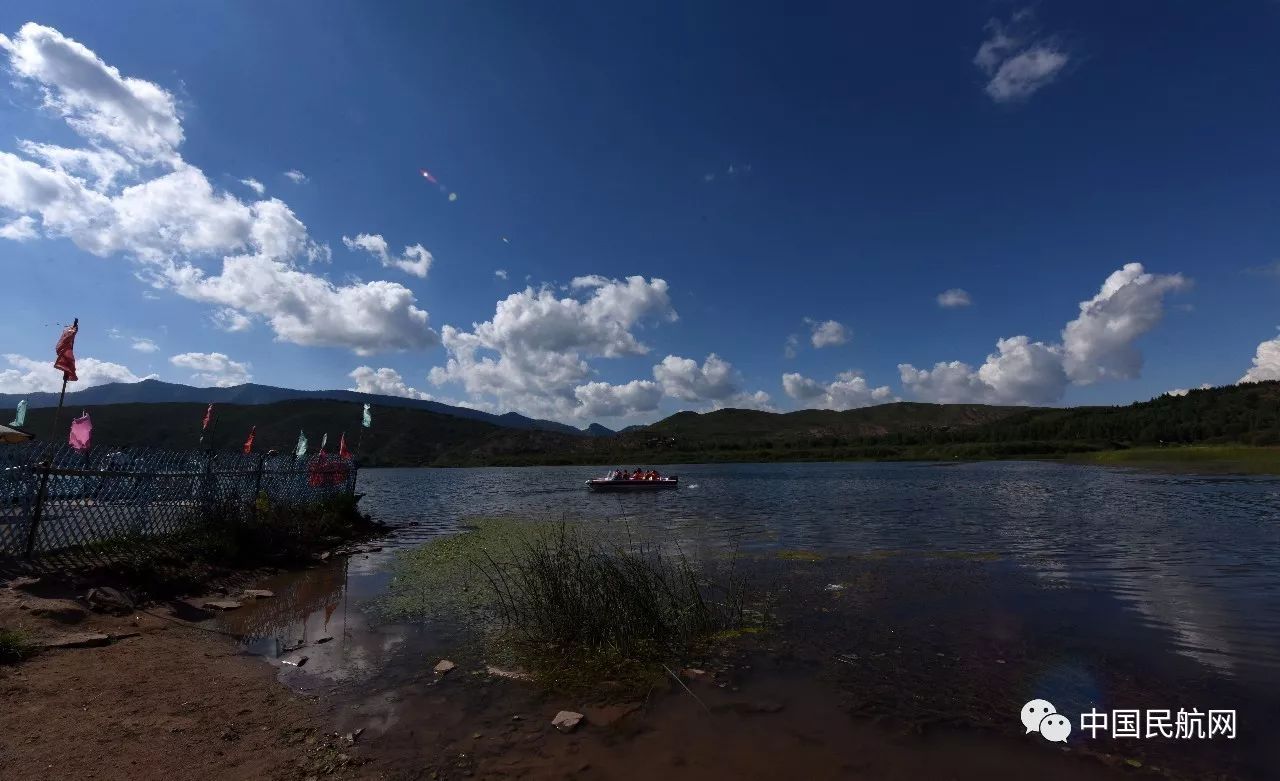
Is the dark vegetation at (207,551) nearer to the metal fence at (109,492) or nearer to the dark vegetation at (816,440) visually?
the metal fence at (109,492)

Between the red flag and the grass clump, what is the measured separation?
23.2 ft

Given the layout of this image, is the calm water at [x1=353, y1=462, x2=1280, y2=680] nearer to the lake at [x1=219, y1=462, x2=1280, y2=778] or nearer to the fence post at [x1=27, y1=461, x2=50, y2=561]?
the lake at [x1=219, y1=462, x2=1280, y2=778]

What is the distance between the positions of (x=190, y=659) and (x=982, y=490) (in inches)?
1880

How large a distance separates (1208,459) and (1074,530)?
7806 centimetres

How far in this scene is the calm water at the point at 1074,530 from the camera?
11.2 metres

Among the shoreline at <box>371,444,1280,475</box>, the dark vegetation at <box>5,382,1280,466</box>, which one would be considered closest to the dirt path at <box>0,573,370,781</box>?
the shoreline at <box>371,444,1280,475</box>

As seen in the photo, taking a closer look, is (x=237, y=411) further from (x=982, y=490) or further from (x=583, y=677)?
(x=583, y=677)

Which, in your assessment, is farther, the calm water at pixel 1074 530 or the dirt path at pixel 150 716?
the calm water at pixel 1074 530

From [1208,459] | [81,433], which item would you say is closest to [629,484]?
[81,433]

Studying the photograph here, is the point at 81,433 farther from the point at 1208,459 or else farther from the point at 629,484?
the point at 1208,459

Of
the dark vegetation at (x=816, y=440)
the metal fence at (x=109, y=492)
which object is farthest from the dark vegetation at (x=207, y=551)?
the dark vegetation at (x=816, y=440)

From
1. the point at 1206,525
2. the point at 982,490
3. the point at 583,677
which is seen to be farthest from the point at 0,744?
the point at 982,490

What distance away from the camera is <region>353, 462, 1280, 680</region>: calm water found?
11.2 m

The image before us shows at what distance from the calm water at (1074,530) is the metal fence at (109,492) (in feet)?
14.6
